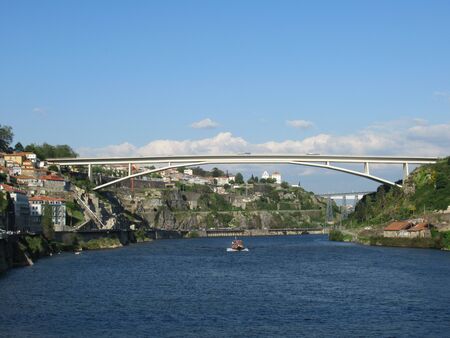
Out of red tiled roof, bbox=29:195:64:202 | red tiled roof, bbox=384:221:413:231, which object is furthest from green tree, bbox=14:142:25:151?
red tiled roof, bbox=384:221:413:231

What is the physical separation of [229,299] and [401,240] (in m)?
43.4

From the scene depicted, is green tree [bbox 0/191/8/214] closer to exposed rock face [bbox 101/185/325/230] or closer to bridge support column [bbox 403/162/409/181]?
bridge support column [bbox 403/162/409/181]

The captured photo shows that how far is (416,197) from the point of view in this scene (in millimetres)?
89875

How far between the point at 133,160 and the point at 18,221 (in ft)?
117

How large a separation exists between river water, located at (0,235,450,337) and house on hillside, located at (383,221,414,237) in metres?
20.1

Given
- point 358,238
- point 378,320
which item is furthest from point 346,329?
point 358,238

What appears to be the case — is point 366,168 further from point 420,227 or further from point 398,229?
point 420,227

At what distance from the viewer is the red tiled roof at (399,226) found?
78062 millimetres

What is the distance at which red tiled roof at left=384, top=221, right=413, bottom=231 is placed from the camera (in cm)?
7806

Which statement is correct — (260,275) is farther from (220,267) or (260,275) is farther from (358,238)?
(358,238)

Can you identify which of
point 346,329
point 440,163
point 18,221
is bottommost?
point 346,329

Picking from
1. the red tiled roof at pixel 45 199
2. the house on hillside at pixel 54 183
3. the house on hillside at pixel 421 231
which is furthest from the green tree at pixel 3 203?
the house on hillside at pixel 421 231

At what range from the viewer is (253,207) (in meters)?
184

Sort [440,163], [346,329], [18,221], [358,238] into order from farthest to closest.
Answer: [440,163] → [358,238] → [18,221] → [346,329]
